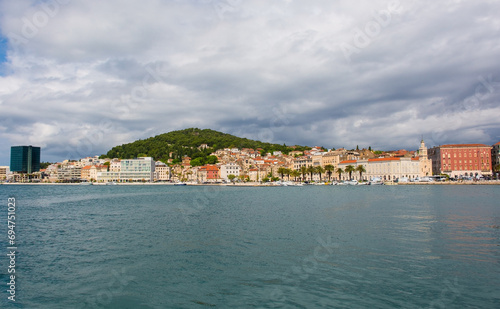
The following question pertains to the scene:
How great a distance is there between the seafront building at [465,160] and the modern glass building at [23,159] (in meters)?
187

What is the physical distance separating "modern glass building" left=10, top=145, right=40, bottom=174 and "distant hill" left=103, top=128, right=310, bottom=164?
4106 centimetres

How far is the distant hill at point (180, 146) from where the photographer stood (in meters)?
164

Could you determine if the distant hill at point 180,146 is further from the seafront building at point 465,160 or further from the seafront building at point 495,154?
the seafront building at point 495,154

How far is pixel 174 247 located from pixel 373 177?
104004 mm

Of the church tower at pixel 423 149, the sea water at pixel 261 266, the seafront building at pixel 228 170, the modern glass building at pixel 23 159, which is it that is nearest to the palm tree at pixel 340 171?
the church tower at pixel 423 149

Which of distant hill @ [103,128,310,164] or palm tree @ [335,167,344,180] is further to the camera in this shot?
distant hill @ [103,128,310,164]

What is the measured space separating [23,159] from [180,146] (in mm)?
83482

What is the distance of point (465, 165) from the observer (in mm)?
102250

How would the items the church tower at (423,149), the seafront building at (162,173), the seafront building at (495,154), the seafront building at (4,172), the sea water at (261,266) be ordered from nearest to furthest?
the sea water at (261,266) → the seafront building at (495,154) → the church tower at (423,149) → the seafront building at (162,173) → the seafront building at (4,172)

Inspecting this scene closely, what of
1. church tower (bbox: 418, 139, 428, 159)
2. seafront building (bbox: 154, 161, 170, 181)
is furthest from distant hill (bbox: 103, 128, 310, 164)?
church tower (bbox: 418, 139, 428, 159)

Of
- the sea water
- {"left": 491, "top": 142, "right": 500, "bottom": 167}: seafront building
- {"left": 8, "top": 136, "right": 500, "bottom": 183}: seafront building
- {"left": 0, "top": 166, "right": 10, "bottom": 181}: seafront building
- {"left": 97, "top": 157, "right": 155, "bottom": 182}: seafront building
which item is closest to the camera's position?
the sea water

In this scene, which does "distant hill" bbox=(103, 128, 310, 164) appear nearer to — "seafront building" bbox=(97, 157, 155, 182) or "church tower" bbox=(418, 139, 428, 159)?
"seafront building" bbox=(97, 157, 155, 182)

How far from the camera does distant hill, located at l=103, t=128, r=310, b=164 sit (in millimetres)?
163750

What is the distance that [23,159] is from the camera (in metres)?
182
